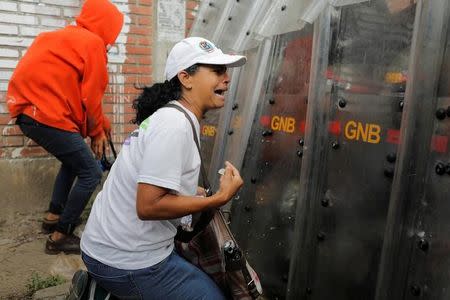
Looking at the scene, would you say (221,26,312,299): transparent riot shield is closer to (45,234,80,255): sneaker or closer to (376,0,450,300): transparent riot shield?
(376,0,450,300): transparent riot shield

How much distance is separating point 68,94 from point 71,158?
0.50 metres

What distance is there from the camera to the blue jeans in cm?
171

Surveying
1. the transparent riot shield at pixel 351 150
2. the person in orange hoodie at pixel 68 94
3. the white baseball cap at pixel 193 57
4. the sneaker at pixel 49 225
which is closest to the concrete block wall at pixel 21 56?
the sneaker at pixel 49 225

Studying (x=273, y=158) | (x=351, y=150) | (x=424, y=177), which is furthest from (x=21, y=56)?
(x=424, y=177)

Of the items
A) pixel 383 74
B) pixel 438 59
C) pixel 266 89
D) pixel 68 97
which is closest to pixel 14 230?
pixel 68 97

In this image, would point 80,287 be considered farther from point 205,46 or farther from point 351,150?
point 351,150

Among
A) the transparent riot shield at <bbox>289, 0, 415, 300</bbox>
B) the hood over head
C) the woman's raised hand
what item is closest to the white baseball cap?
the woman's raised hand

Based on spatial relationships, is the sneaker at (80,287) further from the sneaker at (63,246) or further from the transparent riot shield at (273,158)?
the sneaker at (63,246)

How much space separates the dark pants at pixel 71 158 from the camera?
3383 mm

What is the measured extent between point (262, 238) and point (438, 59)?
164 centimetres

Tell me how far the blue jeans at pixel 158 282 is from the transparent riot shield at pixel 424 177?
0.79 metres

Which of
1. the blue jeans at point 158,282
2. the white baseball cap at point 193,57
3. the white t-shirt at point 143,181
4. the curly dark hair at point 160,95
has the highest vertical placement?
the white baseball cap at point 193,57

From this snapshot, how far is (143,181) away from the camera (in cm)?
156

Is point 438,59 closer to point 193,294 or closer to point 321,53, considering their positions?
point 321,53
